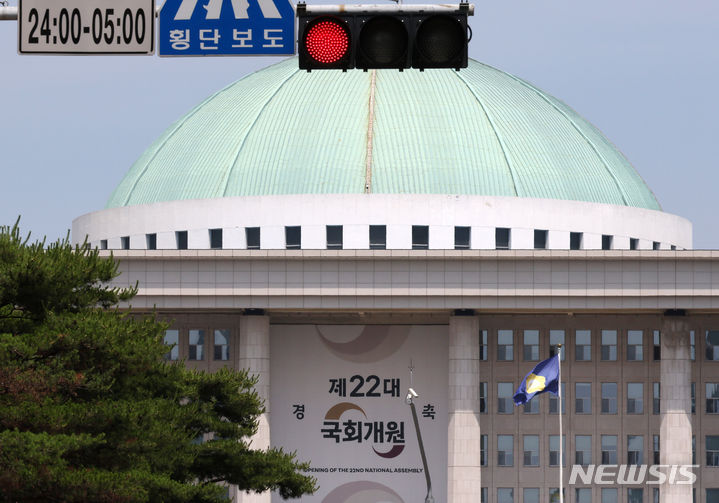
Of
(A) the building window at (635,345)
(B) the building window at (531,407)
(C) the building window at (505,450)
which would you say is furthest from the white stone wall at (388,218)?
(C) the building window at (505,450)

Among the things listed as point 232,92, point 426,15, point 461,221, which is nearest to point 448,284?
point 461,221

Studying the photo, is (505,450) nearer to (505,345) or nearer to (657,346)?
(505,345)

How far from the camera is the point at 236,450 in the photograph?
4278 centimetres

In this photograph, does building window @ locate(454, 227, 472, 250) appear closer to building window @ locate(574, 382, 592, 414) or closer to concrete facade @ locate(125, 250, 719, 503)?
concrete facade @ locate(125, 250, 719, 503)

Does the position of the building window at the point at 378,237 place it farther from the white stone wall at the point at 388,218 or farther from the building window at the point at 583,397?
the building window at the point at 583,397

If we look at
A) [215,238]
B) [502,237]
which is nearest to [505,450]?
[502,237]

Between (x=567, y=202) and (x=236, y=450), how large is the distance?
35502 mm

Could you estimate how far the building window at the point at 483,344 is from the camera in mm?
71062

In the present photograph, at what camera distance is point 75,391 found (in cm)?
3262

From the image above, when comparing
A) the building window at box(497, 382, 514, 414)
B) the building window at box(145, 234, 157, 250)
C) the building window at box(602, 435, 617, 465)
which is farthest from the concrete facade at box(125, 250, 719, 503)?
the building window at box(145, 234, 157, 250)

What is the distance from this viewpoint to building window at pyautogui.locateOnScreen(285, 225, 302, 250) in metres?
72.4

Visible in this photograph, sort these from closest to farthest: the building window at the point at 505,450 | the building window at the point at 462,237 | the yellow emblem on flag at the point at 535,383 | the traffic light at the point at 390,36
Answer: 1. the traffic light at the point at 390,36
2. the yellow emblem on flag at the point at 535,383
3. the building window at the point at 505,450
4. the building window at the point at 462,237

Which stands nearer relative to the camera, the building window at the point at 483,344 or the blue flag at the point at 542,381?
the blue flag at the point at 542,381

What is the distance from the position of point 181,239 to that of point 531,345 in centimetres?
1837
